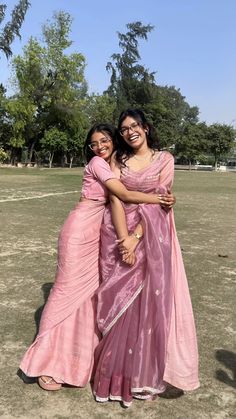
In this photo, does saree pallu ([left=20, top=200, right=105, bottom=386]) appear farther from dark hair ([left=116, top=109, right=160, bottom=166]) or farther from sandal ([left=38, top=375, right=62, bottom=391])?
dark hair ([left=116, top=109, right=160, bottom=166])

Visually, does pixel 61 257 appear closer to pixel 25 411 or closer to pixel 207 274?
pixel 25 411

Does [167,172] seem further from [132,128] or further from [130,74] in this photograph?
[130,74]

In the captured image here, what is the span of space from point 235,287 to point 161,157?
104 inches

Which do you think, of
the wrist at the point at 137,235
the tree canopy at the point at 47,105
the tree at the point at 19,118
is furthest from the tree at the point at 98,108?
the wrist at the point at 137,235

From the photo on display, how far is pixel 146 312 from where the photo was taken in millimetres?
2586

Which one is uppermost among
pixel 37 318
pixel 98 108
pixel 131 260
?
pixel 98 108

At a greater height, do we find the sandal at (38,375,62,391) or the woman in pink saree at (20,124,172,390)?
the woman in pink saree at (20,124,172,390)

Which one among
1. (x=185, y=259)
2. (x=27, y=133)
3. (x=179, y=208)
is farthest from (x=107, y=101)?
(x=185, y=259)

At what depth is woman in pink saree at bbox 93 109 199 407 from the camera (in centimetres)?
258

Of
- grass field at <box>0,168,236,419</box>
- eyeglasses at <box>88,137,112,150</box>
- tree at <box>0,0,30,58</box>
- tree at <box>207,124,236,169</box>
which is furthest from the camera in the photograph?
tree at <box>207,124,236,169</box>

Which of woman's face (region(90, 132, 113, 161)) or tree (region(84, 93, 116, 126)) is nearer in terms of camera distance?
woman's face (region(90, 132, 113, 161))

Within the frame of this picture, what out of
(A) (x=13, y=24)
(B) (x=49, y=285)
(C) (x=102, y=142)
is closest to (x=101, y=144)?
(C) (x=102, y=142)

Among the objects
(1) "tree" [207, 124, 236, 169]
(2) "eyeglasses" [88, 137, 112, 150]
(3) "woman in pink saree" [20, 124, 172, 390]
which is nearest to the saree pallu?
(3) "woman in pink saree" [20, 124, 172, 390]

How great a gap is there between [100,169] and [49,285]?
2.42 m
